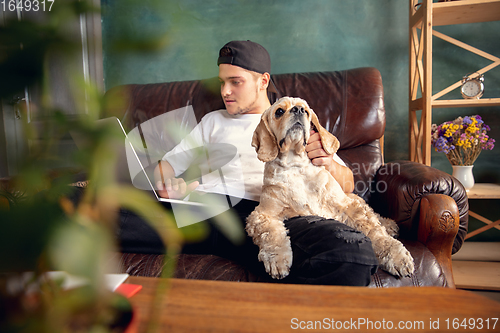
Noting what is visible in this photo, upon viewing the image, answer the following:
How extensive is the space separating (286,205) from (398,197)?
53cm

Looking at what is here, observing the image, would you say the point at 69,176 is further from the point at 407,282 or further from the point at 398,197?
the point at 398,197

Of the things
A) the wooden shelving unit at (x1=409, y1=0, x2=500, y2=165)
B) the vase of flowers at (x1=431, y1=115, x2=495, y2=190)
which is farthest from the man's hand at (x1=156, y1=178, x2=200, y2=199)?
the vase of flowers at (x1=431, y1=115, x2=495, y2=190)

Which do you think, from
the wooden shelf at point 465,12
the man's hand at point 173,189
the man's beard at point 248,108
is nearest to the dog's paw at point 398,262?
the man's hand at point 173,189

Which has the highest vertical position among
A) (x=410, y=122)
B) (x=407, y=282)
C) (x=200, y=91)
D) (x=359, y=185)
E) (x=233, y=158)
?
(x=200, y=91)

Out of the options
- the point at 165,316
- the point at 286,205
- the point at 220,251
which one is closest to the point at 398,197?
the point at 286,205

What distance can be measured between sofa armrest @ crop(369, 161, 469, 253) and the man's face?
35.3 inches

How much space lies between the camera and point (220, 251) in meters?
1.39

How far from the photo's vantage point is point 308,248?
3.57ft

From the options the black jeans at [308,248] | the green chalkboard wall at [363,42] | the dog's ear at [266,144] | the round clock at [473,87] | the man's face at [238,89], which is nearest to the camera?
the black jeans at [308,248]

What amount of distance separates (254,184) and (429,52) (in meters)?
1.52

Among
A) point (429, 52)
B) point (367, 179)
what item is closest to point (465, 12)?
point (429, 52)

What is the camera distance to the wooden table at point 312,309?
0.49 m

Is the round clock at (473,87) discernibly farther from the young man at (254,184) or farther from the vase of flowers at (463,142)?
the young man at (254,184)

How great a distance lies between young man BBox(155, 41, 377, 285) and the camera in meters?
1.02
